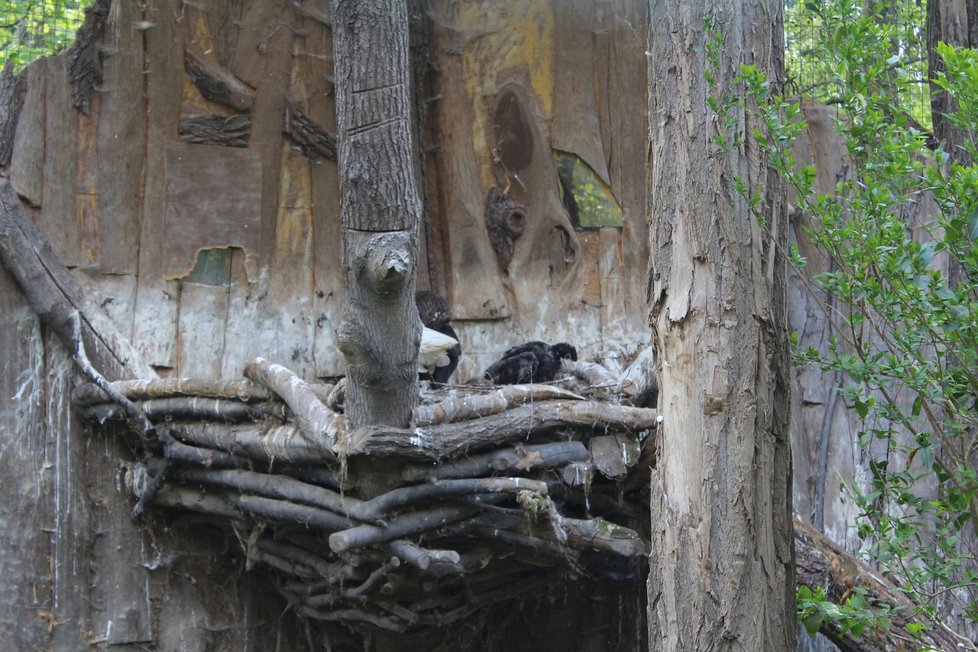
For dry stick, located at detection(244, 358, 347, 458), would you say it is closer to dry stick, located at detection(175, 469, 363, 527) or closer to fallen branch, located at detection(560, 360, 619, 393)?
dry stick, located at detection(175, 469, 363, 527)

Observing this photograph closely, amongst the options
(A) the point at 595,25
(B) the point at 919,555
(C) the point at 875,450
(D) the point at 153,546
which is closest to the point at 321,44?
(A) the point at 595,25

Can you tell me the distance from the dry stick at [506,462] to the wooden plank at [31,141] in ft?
8.06

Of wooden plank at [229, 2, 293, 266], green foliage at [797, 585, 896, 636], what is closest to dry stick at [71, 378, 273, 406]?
wooden plank at [229, 2, 293, 266]

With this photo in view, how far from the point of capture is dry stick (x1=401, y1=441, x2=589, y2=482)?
486 centimetres

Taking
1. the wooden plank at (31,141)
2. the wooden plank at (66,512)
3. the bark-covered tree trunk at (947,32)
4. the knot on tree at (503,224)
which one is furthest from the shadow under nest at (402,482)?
the bark-covered tree trunk at (947,32)

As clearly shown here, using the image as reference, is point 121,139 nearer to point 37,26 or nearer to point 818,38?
point 37,26

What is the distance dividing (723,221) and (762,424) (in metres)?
0.60

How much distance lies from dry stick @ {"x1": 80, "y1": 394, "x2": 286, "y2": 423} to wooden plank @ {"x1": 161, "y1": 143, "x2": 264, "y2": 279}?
835 mm

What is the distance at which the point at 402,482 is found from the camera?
4887mm

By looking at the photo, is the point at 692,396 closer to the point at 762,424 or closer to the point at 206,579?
the point at 762,424

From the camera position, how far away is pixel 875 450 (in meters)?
6.45

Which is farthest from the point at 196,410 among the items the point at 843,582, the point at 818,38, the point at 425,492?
the point at 818,38

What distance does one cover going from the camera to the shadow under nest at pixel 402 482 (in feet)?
15.9

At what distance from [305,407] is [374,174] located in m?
1.27
